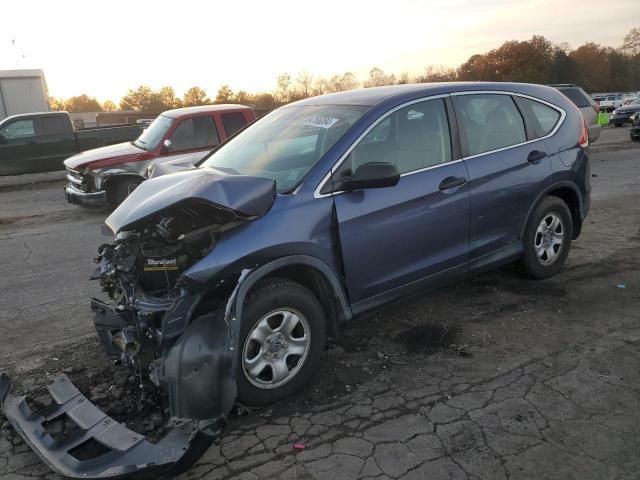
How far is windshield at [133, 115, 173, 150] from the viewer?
9609 millimetres

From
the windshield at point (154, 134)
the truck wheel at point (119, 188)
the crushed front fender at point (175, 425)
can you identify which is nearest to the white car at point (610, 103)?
the windshield at point (154, 134)

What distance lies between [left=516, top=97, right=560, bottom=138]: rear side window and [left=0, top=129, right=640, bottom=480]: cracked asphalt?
1.40 metres

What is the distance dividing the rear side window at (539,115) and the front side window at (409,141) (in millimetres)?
1091

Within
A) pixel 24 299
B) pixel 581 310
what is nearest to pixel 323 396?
pixel 581 310

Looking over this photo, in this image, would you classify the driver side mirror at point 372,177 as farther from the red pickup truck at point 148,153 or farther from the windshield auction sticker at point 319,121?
→ the red pickup truck at point 148,153

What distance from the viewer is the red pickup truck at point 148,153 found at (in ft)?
30.6

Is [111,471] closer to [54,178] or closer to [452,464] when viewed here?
[452,464]

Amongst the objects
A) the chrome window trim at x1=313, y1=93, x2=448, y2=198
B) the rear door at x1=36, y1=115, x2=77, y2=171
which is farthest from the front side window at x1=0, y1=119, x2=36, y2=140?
the chrome window trim at x1=313, y1=93, x2=448, y2=198

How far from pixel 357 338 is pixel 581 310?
1.97 m

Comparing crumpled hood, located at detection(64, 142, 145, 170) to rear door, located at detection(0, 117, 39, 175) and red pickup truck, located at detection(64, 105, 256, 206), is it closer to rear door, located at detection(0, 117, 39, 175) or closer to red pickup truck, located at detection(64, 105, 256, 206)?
red pickup truck, located at detection(64, 105, 256, 206)

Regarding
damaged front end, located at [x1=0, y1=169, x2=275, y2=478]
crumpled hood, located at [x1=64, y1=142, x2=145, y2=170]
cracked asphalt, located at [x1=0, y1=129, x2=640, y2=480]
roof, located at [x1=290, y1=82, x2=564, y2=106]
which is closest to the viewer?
damaged front end, located at [x1=0, y1=169, x2=275, y2=478]

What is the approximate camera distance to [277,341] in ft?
10.6

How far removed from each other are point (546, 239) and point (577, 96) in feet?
39.8

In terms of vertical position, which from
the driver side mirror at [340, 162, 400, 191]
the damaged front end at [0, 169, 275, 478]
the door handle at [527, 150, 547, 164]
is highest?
the driver side mirror at [340, 162, 400, 191]
